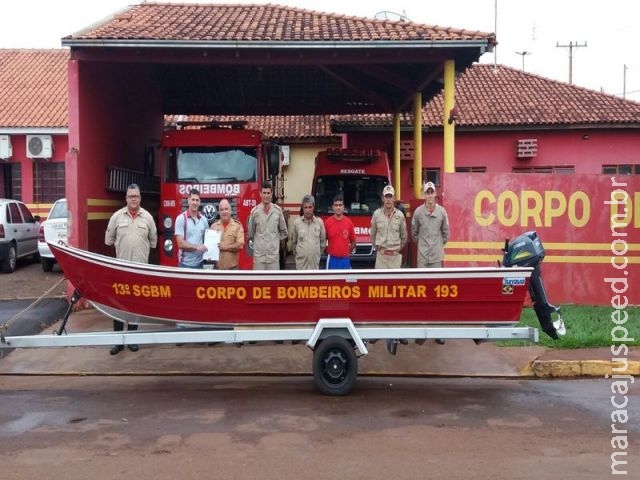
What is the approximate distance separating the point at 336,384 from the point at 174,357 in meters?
2.75

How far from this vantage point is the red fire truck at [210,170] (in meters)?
11.6

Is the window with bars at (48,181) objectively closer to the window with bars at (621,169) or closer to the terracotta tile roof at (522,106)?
the terracotta tile roof at (522,106)

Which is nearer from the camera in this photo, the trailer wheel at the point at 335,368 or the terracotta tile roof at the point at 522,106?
the trailer wheel at the point at 335,368

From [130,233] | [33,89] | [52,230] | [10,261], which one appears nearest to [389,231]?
[130,233]

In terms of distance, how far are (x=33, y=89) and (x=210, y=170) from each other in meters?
15.2

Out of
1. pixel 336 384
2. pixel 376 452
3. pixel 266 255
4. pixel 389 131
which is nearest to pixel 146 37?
pixel 266 255

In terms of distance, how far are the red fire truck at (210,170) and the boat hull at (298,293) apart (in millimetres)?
4538

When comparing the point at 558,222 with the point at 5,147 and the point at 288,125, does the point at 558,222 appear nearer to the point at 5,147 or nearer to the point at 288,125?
the point at 288,125

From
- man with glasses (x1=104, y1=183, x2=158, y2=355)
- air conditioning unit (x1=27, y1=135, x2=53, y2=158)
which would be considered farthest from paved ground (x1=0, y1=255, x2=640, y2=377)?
air conditioning unit (x1=27, y1=135, x2=53, y2=158)

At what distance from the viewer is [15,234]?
661 inches

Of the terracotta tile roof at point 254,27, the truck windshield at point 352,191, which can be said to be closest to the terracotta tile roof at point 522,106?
the truck windshield at point 352,191

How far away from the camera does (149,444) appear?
5.63m

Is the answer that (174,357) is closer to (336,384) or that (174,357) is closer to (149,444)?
(336,384)

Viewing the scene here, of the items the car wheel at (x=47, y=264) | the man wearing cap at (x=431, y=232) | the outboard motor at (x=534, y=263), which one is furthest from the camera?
the car wheel at (x=47, y=264)
